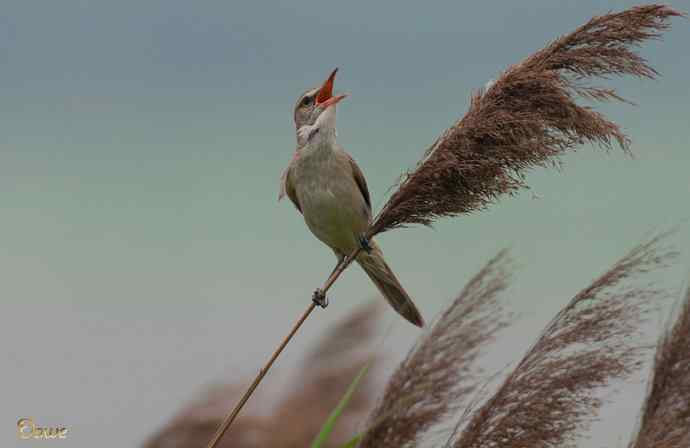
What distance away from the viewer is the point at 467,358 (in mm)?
2041

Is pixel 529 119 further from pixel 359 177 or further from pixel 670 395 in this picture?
pixel 359 177

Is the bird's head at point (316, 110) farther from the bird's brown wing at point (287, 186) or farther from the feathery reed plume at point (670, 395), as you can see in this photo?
the feathery reed plume at point (670, 395)

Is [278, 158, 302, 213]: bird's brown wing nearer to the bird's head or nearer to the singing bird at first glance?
the singing bird

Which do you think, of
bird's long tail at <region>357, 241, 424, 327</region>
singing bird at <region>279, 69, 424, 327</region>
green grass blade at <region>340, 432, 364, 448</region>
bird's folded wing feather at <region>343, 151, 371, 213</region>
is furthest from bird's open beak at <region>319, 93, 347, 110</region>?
green grass blade at <region>340, 432, 364, 448</region>

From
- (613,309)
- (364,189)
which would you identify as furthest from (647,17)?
(364,189)

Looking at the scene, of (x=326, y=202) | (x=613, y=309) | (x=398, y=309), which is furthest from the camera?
(x=326, y=202)

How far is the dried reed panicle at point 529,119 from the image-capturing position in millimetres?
2416

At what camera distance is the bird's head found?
465 cm

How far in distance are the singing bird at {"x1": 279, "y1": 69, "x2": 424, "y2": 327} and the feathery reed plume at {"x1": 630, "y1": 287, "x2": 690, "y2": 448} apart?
221cm

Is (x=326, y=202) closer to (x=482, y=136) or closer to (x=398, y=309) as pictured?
(x=398, y=309)

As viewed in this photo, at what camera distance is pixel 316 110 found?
484 centimetres

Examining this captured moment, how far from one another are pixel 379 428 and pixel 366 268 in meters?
2.48

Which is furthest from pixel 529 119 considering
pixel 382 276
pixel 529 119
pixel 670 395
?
pixel 382 276

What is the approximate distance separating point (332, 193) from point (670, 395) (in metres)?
2.64
